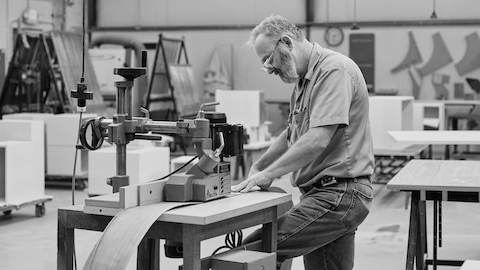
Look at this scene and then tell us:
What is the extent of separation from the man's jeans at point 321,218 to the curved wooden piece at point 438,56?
9.36 m

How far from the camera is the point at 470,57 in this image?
11898mm

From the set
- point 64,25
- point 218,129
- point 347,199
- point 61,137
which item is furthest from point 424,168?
point 64,25

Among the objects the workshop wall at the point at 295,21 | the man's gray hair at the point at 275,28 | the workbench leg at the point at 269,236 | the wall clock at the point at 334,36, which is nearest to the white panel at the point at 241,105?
the workshop wall at the point at 295,21

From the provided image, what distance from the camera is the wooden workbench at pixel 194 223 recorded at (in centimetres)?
257

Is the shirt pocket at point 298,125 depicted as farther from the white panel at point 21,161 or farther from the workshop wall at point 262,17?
the workshop wall at point 262,17

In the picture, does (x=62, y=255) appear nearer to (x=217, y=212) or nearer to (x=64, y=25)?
(x=217, y=212)

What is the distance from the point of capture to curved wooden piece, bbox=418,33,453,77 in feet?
39.4

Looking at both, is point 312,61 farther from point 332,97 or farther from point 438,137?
point 438,137

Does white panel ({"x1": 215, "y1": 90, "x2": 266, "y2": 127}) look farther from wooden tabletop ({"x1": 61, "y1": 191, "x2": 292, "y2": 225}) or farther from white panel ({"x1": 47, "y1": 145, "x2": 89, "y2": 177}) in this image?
wooden tabletop ({"x1": 61, "y1": 191, "x2": 292, "y2": 225})

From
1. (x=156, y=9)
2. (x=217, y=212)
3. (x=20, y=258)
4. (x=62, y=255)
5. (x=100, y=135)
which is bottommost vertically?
(x=20, y=258)

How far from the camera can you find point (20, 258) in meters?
5.41

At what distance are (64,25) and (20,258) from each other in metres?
8.11

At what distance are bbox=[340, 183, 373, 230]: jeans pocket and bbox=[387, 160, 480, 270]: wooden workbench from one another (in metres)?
0.49

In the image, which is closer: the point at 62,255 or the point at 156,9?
the point at 62,255
